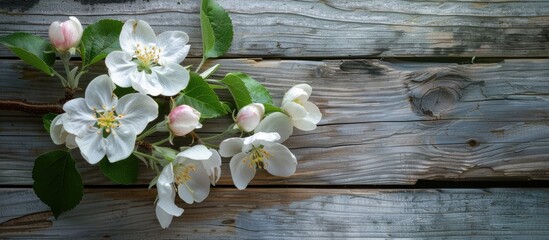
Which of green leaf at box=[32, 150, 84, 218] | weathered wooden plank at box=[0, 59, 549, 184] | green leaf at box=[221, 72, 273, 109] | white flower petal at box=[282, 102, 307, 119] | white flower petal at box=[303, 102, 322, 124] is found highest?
weathered wooden plank at box=[0, 59, 549, 184]

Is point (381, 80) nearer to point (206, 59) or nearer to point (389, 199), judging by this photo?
point (389, 199)

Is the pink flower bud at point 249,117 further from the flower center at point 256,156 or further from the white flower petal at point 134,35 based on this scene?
the white flower petal at point 134,35

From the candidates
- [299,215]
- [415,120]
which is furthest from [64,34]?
[415,120]

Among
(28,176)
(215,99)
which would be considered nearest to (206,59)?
(215,99)

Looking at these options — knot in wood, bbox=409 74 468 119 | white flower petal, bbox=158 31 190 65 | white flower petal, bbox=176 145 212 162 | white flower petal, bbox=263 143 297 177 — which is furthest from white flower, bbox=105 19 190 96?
knot in wood, bbox=409 74 468 119

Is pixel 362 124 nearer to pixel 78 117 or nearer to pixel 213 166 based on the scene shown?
pixel 213 166

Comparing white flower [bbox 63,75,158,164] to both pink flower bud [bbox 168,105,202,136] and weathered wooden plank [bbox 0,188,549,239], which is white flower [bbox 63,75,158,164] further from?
weathered wooden plank [bbox 0,188,549,239]
